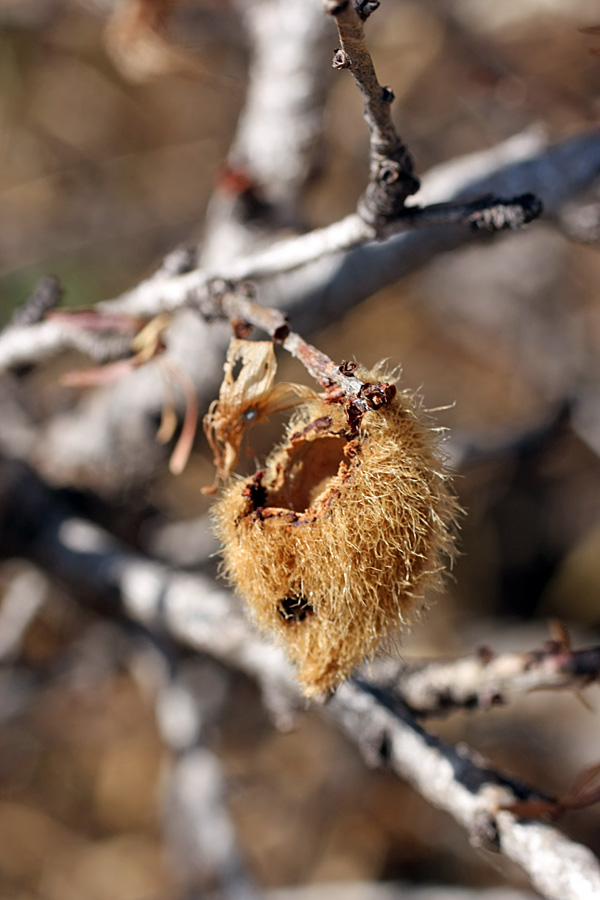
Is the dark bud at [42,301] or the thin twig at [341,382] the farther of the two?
the dark bud at [42,301]

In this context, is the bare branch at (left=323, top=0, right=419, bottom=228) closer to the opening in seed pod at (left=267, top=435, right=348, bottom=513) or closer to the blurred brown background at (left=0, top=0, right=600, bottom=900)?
the opening in seed pod at (left=267, top=435, right=348, bottom=513)

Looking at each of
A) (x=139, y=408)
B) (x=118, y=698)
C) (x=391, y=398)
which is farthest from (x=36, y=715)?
(x=391, y=398)

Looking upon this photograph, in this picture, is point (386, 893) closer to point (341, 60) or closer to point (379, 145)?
point (379, 145)

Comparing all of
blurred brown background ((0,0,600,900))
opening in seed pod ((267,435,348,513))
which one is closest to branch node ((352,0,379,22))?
opening in seed pod ((267,435,348,513))

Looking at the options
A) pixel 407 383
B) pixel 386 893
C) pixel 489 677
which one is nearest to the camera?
pixel 489 677

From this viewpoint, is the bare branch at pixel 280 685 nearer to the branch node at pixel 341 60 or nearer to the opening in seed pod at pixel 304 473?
the opening in seed pod at pixel 304 473

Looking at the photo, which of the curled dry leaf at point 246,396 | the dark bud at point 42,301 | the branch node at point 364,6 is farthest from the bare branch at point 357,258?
the branch node at point 364,6

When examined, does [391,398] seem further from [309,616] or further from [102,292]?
[102,292]

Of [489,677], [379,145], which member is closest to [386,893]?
[489,677]

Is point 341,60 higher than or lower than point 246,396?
higher
